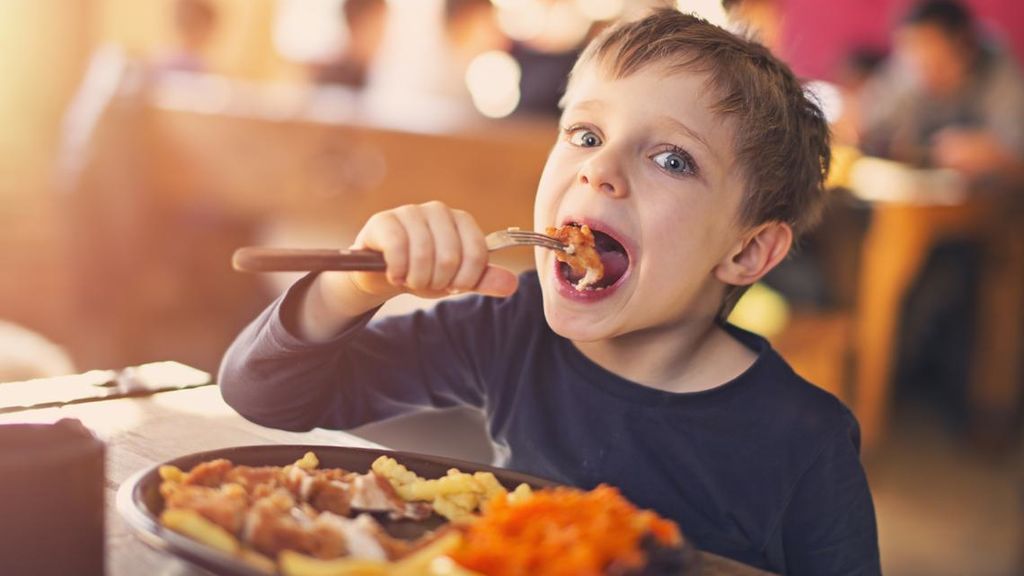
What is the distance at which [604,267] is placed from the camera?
1.11 m

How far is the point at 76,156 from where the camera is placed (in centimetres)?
391

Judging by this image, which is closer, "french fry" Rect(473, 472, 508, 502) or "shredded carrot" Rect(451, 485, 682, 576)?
"shredded carrot" Rect(451, 485, 682, 576)

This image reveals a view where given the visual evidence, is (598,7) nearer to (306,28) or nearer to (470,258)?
(306,28)

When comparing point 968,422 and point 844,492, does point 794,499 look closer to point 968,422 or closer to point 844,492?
point 844,492

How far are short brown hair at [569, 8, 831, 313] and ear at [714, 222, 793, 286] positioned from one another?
0.5 inches

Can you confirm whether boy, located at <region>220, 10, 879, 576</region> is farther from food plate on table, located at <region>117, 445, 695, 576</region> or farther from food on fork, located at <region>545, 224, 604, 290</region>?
food plate on table, located at <region>117, 445, 695, 576</region>

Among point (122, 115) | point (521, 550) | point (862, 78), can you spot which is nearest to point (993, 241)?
point (862, 78)

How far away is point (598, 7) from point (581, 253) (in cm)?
655

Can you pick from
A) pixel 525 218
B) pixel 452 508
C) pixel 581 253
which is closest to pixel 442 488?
pixel 452 508

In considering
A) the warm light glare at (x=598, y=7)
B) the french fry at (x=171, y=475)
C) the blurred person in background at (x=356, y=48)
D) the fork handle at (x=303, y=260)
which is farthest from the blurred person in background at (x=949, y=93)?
the french fry at (x=171, y=475)

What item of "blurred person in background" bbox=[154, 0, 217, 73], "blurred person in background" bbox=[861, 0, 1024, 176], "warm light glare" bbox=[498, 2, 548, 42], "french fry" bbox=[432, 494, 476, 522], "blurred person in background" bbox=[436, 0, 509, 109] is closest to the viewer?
"french fry" bbox=[432, 494, 476, 522]

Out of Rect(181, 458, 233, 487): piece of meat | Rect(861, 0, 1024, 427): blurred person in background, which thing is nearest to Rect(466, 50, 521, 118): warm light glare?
Rect(861, 0, 1024, 427): blurred person in background

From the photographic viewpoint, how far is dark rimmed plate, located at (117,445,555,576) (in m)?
0.65

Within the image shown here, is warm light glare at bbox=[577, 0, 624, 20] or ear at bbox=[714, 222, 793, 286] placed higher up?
warm light glare at bbox=[577, 0, 624, 20]
